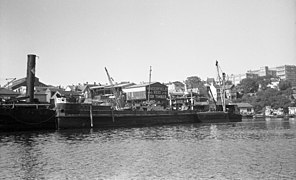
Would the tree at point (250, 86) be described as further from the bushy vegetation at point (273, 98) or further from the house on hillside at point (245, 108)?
the house on hillside at point (245, 108)

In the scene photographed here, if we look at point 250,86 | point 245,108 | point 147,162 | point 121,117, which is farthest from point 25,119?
point 250,86

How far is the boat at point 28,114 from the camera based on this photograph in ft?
149

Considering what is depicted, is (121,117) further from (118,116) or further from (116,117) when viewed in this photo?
(116,117)

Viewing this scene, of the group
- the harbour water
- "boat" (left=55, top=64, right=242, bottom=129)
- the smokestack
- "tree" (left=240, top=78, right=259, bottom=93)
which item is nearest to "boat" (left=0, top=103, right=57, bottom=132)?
"boat" (left=55, top=64, right=242, bottom=129)

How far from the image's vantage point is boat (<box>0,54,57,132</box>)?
1793 inches

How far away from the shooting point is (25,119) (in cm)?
4697

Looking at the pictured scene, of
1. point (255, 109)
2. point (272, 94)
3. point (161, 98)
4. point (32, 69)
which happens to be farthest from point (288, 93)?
point (32, 69)

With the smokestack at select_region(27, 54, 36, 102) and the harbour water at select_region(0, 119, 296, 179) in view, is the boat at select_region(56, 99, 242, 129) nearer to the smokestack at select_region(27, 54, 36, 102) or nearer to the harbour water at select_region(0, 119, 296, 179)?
the smokestack at select_region(27, 54, 36, 102)

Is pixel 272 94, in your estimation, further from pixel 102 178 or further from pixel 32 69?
pixel 102 178

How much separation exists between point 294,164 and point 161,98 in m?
83.6

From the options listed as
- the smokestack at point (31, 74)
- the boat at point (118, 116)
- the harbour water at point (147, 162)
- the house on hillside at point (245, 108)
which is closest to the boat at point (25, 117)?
the boat at point (118, 116)

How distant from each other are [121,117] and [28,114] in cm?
1806

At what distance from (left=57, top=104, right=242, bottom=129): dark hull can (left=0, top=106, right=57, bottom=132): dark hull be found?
1.74 meters

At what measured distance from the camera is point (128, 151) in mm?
26812
